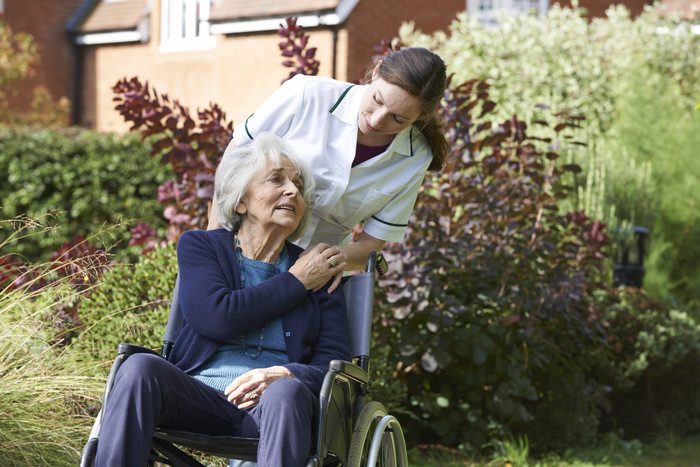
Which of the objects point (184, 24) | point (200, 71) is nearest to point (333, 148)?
point (200, 71)

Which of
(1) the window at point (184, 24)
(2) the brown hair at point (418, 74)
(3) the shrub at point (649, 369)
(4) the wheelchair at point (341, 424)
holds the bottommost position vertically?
(3) the shrub at point (649, 369)

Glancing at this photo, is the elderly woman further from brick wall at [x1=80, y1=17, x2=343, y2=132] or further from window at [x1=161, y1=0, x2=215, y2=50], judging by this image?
window at [x1=161, y1=0, x2=215, y2=50]

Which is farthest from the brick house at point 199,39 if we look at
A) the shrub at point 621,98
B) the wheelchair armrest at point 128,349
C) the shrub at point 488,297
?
the wheelchair armrest at point 128,349

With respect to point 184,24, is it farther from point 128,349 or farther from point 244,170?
point 128,349

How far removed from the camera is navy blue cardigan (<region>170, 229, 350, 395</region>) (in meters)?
2.99

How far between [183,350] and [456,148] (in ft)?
7.98

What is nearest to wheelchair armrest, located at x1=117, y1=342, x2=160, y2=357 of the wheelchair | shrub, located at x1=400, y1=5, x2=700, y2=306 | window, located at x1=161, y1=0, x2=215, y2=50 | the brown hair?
the wheelchair

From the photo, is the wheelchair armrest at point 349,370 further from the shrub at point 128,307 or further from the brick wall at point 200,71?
the brick wall at point 200,71

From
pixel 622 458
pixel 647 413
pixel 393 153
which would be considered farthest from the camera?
pixel 647 413

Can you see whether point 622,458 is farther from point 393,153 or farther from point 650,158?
point 650,158

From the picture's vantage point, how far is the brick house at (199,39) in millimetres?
13320

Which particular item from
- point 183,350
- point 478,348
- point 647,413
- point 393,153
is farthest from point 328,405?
point 647,413

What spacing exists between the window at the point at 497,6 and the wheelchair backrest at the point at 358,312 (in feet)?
40.2

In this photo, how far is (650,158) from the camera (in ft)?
30.3
